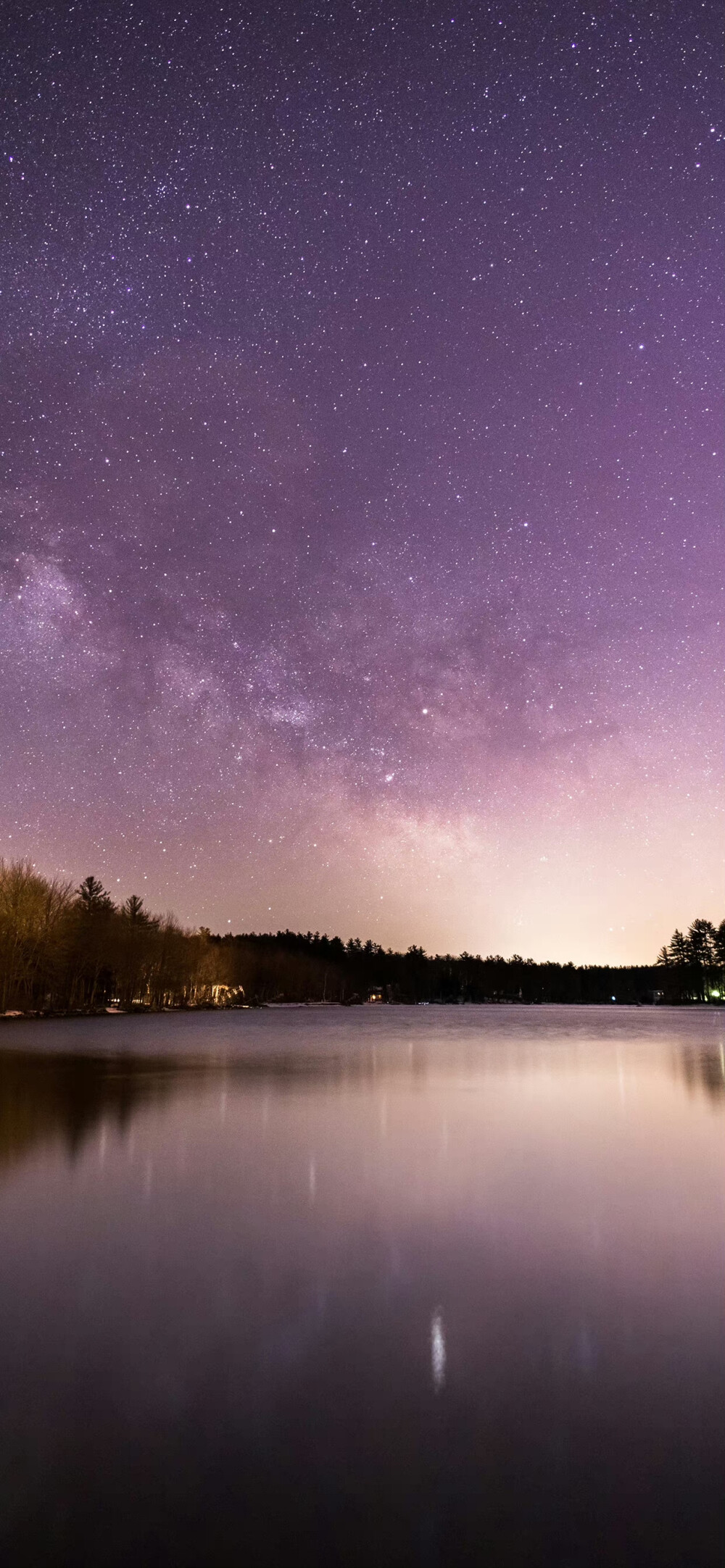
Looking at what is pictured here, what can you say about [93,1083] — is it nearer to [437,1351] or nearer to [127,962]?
[437,1351]

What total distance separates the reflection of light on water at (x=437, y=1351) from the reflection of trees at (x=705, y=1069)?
56.4 feet

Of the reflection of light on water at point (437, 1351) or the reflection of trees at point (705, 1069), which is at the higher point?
the reflection of light on water at point (437, 1351)

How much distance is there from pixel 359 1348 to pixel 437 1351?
1.92 ft

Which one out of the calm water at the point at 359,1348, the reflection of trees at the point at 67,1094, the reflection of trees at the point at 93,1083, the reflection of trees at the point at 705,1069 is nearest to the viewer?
the calm water at the point at 359,1348

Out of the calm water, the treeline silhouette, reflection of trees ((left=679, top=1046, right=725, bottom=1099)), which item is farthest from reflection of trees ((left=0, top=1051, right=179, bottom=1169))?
the treeline silhouette

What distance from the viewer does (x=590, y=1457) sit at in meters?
4.67

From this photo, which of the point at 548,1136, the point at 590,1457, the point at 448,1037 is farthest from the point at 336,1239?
the point at 448,1037

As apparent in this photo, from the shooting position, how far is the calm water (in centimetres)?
407

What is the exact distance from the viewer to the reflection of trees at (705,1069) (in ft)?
76.7

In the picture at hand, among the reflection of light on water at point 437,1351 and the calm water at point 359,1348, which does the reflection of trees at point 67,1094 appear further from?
the reflection of light on water at point 437,1351

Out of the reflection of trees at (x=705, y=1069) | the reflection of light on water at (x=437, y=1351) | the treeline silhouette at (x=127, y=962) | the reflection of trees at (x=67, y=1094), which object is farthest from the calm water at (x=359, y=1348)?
the treeline silhouette at (x=127, y=962)

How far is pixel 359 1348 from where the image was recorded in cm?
607

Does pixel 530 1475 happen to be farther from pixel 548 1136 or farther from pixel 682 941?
pixel 682 941

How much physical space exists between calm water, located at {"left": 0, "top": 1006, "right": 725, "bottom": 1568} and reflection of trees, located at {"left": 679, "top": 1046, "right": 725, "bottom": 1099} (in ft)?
31.4
